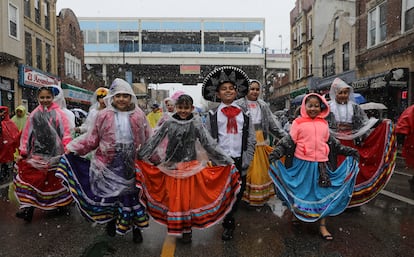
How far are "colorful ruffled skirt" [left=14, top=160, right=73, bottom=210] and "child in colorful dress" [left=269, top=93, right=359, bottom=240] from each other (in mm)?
3002

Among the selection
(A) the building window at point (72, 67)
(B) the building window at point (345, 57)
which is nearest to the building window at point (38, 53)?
(A) the building window at point (72, 67)

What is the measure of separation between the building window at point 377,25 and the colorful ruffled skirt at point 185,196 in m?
17.5

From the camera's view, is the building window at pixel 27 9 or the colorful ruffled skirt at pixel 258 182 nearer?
the colorful ruffled skirt at pixel 258 182

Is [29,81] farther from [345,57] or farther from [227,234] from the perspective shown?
[227,234]

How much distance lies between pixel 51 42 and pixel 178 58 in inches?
741

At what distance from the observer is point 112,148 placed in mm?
4523

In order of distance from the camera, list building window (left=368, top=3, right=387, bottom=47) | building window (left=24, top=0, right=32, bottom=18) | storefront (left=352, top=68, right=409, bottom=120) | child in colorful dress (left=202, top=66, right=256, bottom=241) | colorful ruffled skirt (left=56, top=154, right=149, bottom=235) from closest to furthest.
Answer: colorful ruffled skirt (left=56, top=154, right=149, bottom=235) < child in colorful dress (left=202, top=66, right=256, bottom=241) < storefront (left=352, top=68, right=409, bottom=120) < building window (left=368, top=3, right=387, bottom=47) < building window (left=24, top=0, right=32, bottom=18)

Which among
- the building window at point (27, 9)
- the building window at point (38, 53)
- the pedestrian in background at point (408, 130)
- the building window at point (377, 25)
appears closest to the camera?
the pedestrian in background at point (408, 130)

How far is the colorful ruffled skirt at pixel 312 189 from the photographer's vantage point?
4.58 metres

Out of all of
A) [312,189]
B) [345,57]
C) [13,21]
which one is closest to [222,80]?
[312,189]

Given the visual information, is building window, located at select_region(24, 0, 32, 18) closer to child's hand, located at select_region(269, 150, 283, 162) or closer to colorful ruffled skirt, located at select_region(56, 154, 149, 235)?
colorful ruffled skirt, located at select_region(56, 154, 149, 235)

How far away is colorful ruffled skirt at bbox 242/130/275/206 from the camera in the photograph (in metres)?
5.93

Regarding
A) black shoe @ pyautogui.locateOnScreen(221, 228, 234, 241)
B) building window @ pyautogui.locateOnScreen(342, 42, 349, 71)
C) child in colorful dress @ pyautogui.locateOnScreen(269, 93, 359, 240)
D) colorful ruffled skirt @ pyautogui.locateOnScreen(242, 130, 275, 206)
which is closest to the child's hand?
child in colorful dress @ pyautogui.locateOnScreen(269, 93, 359, 240)

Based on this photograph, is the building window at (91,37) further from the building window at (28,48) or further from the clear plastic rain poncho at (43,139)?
the clear plastic rain poncho at (43,139)
